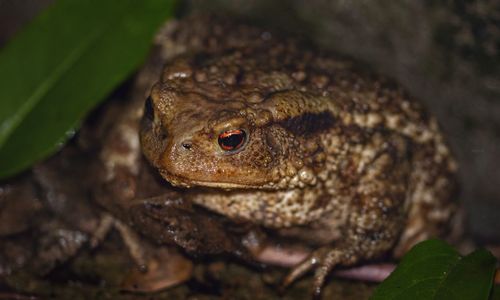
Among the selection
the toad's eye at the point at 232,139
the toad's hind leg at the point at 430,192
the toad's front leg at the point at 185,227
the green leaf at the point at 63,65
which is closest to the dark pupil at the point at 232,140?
the toad's eye at the point at 232,139

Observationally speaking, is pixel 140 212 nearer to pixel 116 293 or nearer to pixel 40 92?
pixel 116 293

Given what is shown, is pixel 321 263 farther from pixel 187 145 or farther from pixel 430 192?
pixel 187 145

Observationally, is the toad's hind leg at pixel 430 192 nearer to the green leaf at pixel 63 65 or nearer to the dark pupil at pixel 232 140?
the dark pupil at pixel 232 140

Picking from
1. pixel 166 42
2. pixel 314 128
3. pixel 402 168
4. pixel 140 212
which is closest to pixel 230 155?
pixel 314 128

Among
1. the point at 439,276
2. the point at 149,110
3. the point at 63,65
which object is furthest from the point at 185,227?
the point at 439,276

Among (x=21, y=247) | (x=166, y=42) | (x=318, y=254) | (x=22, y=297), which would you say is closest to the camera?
(x=22, y=297)

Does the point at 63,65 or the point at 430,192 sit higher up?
the point at 63,65

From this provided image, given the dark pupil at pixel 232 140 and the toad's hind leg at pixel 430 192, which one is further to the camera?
the toad's hind leg at pixel 430 192
